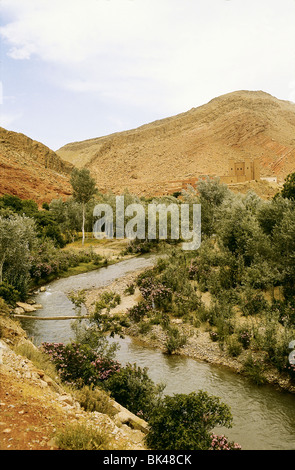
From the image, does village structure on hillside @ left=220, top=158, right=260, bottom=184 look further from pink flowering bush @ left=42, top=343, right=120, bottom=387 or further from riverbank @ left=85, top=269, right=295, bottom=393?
pink flowering bush @ left=42, top=343, right=120, bottom=387

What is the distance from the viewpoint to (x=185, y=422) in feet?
24.1

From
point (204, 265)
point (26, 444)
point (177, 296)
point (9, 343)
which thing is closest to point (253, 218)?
point (204, 265)

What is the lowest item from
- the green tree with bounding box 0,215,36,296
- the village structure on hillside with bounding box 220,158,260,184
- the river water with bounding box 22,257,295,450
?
the river water with bounding box 22,257,295,450

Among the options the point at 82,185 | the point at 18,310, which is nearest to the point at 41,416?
the point at 18,310

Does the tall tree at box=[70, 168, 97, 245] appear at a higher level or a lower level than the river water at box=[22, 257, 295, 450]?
higher

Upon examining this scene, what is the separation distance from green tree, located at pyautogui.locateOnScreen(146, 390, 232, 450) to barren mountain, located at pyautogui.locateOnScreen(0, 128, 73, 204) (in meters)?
68.4

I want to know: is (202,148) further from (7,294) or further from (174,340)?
(174,340)

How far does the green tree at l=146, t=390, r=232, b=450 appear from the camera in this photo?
6883 millimetres

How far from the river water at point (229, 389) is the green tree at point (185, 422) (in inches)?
73.5

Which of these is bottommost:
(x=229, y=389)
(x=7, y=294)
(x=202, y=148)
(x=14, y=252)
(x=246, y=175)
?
(x=229, y=389)

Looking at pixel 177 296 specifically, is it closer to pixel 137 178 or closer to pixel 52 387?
pixel 52 387

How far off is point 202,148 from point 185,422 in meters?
123

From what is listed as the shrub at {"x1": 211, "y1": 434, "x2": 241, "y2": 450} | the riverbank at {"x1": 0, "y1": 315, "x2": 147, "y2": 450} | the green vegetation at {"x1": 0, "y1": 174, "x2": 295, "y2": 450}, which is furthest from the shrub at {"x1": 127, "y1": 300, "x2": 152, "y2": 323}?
the shrub at {"x1": 211, "y1": 434, "x2": 241, "y2": 450}

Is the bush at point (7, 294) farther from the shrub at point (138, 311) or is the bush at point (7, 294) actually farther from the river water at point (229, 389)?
the shrub at point (138, 311)
